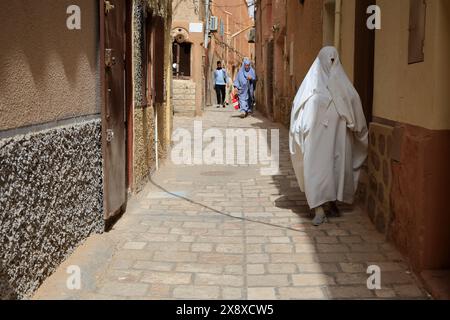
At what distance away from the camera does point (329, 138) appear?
512 centimetres

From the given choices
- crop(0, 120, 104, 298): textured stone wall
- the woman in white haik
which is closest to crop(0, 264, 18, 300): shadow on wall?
crop(0, 120, 104, 298): textured stone wall

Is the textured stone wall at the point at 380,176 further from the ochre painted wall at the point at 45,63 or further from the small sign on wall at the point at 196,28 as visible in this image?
the small sign on wall at the point at 196,28

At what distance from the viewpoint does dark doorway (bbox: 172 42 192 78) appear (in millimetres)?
18969

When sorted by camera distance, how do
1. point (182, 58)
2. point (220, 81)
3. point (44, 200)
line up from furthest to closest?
1. point (220, 81)
2. point (182, 58)
3. point (44, 200)

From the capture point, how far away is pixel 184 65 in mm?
19375

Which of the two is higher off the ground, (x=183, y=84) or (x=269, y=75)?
(x=269, y=75)

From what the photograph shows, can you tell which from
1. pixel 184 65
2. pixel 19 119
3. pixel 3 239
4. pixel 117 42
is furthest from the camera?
pixel 184 65

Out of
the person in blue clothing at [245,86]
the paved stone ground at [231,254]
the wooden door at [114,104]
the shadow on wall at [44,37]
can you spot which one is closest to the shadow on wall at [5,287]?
the paved stone ground at [231,254]

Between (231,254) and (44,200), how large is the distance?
1612 millimetres

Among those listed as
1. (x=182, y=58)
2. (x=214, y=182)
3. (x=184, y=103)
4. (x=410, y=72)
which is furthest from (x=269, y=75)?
(x=410, y=72)

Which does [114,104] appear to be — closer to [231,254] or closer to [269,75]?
[231,254]
